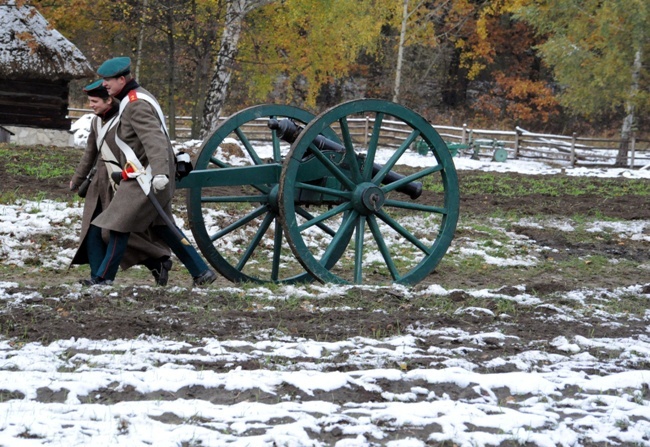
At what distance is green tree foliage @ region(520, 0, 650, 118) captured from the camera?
23984mm

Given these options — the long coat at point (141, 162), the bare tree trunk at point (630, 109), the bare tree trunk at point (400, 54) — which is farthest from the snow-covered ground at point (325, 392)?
the bare tree trunk at point (400, 54)

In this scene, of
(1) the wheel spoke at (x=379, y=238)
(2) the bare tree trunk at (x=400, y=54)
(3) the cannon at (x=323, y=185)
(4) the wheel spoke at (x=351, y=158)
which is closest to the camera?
(3) the cannon at (x=323, y=185)

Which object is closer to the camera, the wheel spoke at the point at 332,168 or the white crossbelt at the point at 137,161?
the white crossbelt at the point at 137,161

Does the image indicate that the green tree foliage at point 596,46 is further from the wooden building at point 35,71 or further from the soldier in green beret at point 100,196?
the soldier in green beret at point 100,196

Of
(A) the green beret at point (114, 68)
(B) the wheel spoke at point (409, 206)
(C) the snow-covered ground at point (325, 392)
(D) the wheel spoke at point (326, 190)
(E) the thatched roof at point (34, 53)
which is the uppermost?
(E) the thatched roof at point (34, 53)

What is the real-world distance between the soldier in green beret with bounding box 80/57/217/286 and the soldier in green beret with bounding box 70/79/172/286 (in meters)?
0.10

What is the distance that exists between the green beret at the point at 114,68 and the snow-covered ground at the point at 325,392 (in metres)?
2.32

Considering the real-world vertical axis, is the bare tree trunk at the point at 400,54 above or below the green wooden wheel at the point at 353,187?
above

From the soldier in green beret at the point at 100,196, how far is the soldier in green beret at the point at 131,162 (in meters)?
0.10

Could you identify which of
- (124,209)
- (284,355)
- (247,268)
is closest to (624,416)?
(284,355)

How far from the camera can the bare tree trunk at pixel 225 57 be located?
20688 millimetres

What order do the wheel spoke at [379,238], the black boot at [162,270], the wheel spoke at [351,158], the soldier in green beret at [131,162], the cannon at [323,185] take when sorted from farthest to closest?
the wheel spoke at [379,238], the black boot at [162,270], the wheel spoke at [351,158], the cannon at [323,185], the soldier in green beret at [131,162]

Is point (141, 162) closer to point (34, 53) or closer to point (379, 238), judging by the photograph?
point (379, 238)

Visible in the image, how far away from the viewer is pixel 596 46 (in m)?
25.3
